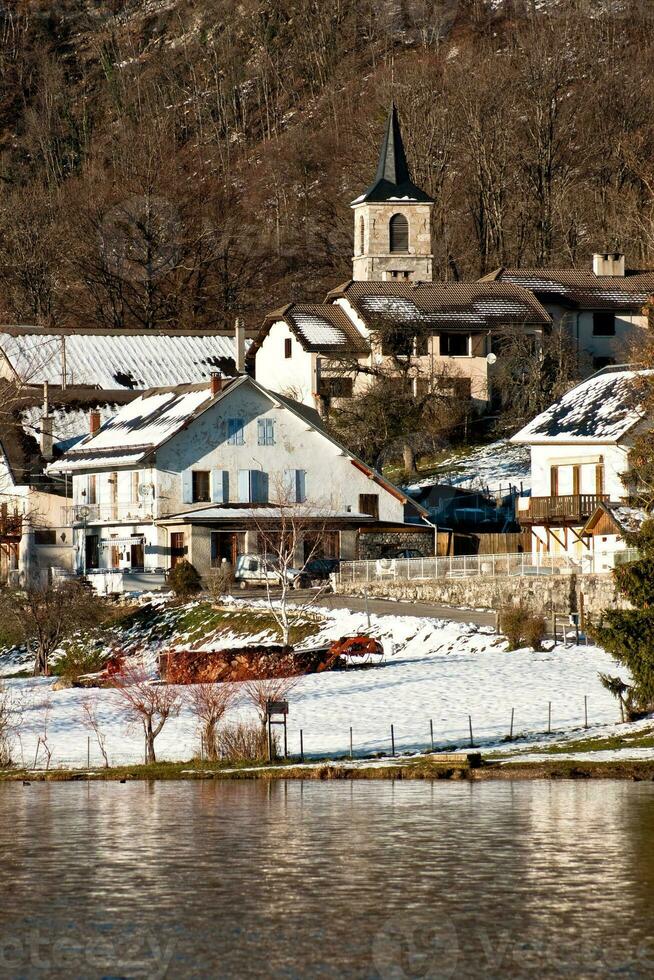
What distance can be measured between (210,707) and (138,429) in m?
35.6

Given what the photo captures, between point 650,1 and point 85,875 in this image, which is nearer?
point 85,875

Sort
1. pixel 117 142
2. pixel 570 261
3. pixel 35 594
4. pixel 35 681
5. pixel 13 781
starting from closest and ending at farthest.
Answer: pixel 13 781 → pixel 35 681 → pixel 35 594 → pixel 570 261 → pixel 117 142

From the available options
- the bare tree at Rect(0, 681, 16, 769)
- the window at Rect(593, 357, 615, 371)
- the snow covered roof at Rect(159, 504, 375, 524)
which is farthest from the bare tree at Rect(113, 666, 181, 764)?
the window at Rect(593, 357, 615, 371)

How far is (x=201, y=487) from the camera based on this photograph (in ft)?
237

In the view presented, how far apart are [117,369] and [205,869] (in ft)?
218

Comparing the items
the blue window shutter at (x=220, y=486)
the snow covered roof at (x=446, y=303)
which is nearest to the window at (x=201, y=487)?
the blue window shutter at (x=220, y=486)

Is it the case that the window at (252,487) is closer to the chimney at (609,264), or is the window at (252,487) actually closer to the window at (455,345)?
the window at (455,345)

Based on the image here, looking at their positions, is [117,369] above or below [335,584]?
above

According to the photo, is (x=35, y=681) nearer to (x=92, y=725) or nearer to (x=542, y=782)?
(x=92, y=725)

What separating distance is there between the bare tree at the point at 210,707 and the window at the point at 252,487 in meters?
26.7

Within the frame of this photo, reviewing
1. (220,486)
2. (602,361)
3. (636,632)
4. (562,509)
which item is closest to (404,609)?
(562,509)

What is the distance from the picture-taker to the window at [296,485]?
72.6 meters

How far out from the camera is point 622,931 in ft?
71.7

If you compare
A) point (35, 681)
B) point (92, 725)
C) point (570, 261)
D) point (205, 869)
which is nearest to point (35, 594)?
point (35, 681)
